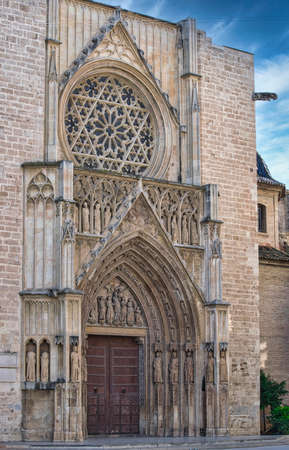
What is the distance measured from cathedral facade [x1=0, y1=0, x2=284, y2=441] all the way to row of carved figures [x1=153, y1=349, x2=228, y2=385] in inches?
1.3

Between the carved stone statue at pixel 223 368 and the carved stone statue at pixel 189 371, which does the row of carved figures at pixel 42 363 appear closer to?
the carved stone statue at pixel 189 371

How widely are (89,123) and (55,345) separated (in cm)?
Result: 575

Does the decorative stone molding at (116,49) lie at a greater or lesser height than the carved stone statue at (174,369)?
greater

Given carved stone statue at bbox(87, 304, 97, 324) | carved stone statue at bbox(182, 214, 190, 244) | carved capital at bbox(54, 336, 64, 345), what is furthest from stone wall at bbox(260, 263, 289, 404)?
carved capital at bbox(54, 336, 64, 345)

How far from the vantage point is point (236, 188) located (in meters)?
23.8

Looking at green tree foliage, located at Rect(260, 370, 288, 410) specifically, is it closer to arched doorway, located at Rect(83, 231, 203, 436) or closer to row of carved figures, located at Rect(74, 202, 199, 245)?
arched doorway, located at Rect(83, 231, 203, 436)

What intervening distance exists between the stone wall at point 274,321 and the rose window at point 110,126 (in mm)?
6374

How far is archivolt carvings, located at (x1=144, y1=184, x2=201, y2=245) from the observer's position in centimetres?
2192

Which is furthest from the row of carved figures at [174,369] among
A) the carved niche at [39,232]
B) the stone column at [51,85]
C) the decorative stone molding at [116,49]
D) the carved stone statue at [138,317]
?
the decorative stone molding at [116,49]

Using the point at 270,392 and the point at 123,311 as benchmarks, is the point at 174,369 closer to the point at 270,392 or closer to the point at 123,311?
the point at 123,311

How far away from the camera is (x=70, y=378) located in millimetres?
19484

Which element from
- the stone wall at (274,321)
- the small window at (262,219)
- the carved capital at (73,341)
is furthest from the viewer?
the small window at (262,219)

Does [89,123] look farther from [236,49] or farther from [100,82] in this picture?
[236,49]

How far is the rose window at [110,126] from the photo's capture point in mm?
22000
